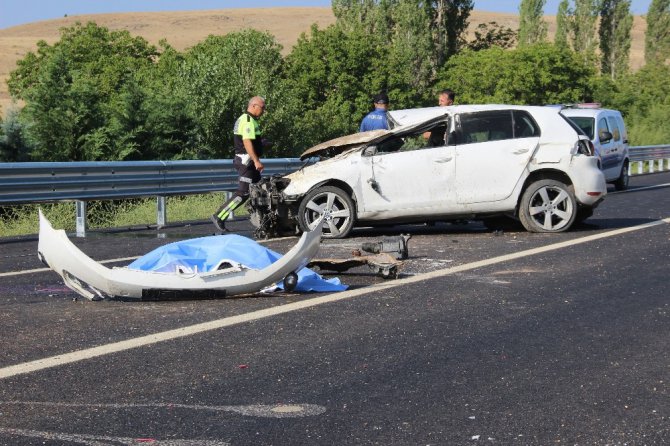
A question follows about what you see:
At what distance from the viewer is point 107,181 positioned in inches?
635

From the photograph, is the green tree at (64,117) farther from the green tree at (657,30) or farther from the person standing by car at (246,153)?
the green tree at (657,30)

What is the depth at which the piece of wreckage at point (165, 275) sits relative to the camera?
8.30 meters

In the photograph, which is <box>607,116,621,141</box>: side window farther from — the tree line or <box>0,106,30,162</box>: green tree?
the tree line

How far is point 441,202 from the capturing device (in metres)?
14.0

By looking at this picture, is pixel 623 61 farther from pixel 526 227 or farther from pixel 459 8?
pixel 526 227

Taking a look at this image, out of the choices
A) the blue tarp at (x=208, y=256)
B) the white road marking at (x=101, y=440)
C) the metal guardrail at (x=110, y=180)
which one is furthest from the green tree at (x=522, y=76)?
the white road marking at (x=101, y=440)

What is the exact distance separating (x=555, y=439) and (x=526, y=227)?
9550 mm

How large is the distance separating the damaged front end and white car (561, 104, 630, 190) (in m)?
11.3

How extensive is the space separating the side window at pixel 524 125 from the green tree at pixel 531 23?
9168 cm

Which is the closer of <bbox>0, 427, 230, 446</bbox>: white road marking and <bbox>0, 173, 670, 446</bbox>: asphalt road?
<bbox>0, 427, 230, 446</bbox>: white road marking

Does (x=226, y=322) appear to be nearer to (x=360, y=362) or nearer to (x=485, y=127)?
(x=360, y=362)

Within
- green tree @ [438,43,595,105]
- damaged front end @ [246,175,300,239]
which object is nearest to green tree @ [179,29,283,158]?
damaged front end @ [246,175,300,239]

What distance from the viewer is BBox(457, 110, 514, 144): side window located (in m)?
14.3

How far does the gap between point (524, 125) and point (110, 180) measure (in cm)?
582
